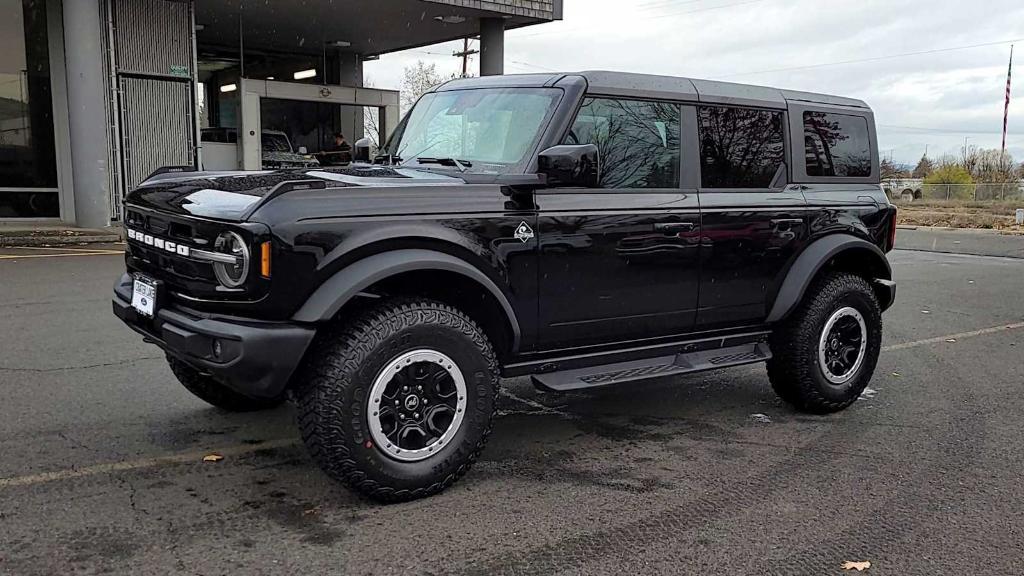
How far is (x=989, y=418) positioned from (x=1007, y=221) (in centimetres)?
2565

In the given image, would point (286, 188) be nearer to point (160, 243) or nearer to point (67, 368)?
point (160, 243)

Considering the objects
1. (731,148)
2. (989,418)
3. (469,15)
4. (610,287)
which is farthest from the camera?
(469,15)

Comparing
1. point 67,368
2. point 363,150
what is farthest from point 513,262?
point 67,368

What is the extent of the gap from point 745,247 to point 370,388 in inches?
93.6

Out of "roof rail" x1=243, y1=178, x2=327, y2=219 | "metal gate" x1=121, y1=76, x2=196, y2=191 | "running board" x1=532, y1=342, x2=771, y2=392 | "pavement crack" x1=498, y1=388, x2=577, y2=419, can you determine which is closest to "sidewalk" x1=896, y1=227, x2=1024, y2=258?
"running board" x1=532, y1=342, x2=771, y2=392

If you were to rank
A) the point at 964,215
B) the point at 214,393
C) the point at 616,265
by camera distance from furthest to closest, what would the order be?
the point at 964,215 → the point at 214,393 → the point at 616,265

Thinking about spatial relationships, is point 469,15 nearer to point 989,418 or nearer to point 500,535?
point 989,418

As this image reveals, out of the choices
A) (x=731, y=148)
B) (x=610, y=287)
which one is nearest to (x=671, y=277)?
(x=610, y=287)

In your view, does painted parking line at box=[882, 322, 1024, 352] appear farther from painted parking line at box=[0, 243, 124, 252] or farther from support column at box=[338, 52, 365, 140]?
support column at box=[338, 52, 365, 140]

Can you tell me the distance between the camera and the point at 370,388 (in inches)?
135

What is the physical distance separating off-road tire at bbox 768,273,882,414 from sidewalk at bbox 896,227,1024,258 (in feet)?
44.4

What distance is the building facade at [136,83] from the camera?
14.3 m

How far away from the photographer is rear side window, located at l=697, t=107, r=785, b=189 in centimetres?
466

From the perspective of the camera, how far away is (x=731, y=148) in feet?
15.7
